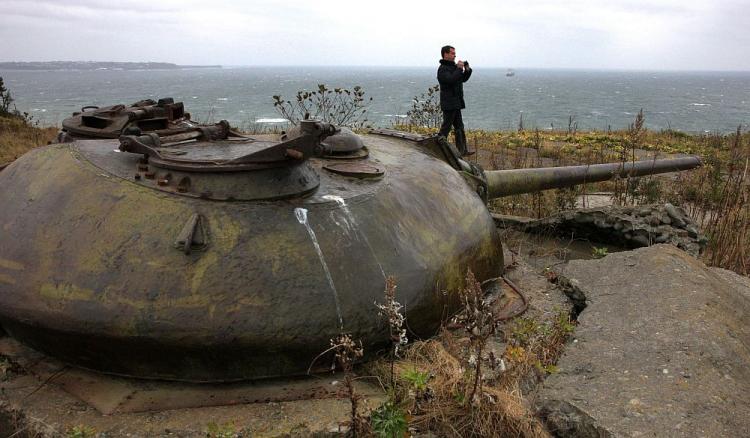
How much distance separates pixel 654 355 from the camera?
3033 mm

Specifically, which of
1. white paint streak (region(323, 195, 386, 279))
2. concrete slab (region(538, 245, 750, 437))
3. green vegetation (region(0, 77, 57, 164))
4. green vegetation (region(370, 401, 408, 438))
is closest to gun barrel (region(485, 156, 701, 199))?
concrete slab (region(538, 245, 750, 437))

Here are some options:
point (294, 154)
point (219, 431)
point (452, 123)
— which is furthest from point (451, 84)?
point (219, 431)

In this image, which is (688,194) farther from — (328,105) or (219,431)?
(219,431)

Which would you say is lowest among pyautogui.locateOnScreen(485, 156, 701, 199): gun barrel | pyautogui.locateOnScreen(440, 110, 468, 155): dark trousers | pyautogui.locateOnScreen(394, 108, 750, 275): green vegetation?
pyautogui.locateOnScreen(394, 108, 750, 275): green vegetation

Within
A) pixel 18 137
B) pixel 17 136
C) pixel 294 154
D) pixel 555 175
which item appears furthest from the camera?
pixel 17 136

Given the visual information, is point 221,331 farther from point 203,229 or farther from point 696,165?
point 696,165

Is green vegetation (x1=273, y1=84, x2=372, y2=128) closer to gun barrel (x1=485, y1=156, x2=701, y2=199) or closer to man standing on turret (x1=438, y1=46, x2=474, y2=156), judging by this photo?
man standing on turret (x1=438, y1=46, x2=474, y2=156)

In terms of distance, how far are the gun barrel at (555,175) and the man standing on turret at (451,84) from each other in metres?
1.85

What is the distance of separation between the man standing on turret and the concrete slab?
3958 millimetres

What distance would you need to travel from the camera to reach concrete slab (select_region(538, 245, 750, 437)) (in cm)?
256

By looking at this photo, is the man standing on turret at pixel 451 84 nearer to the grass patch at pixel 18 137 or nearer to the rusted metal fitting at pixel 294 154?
the rusted metal fitting at pixel 294 154

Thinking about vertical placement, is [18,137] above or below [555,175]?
below

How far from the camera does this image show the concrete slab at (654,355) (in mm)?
2559

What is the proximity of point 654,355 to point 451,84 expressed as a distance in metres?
5.25
